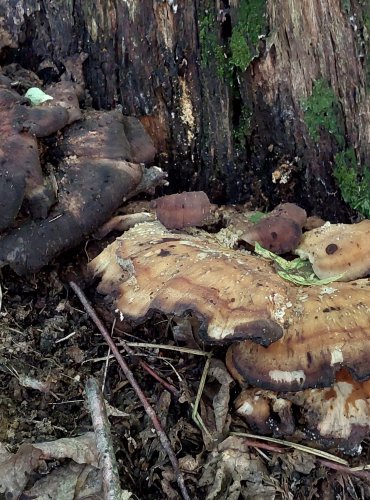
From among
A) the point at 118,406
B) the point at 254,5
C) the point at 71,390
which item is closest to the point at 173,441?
the point at 118,406

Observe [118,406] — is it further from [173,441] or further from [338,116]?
[338,116]

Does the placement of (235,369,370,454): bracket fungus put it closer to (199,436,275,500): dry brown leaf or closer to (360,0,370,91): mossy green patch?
(199,436,275,500): dry brown leaf

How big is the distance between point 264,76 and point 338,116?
0.60 metres

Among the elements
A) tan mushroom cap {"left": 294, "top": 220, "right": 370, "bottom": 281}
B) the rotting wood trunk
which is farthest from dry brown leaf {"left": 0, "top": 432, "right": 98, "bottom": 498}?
the rotting wood trunk

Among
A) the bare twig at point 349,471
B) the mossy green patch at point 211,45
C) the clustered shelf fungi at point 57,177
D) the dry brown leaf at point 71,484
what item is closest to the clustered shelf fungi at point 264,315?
the bare twig at point 349,471

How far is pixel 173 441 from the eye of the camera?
3484mm

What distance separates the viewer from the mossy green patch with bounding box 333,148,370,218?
435 cm

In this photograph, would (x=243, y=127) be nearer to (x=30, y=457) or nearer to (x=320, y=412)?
(x=320, y=412)

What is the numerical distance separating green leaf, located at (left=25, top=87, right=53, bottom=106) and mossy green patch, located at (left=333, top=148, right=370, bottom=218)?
2.11 m

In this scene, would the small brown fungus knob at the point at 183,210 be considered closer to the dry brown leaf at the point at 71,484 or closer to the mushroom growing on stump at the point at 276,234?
the mushroom growing on stump at the point at 276,234

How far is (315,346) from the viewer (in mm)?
3133

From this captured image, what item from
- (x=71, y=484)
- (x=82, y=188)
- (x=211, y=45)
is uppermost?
(x=211, y=45)

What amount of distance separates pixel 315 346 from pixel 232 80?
2.22 meters

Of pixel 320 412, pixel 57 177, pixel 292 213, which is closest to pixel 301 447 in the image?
pixel 320 412
